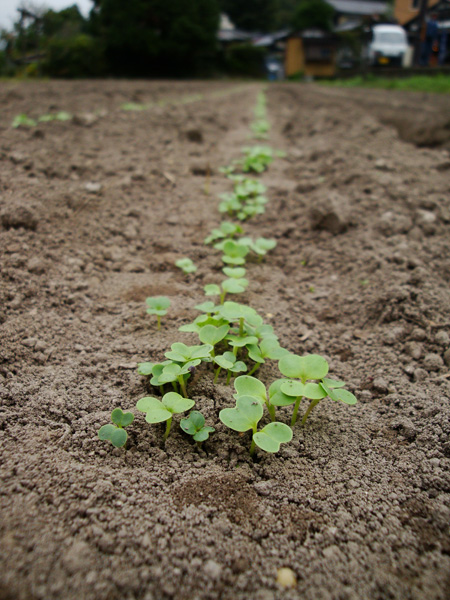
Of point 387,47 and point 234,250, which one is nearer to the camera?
point 234,250

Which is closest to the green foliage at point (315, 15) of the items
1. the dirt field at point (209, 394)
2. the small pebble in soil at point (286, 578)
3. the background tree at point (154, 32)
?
the background tree at point (154, 32)

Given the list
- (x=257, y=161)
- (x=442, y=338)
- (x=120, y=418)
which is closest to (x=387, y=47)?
(x=257, y=161)

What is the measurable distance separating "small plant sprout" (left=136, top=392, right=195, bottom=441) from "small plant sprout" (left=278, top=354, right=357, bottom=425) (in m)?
0.33

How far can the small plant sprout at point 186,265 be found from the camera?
7.08 feet

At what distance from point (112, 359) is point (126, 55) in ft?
70.4

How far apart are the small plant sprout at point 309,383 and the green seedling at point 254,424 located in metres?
0.12

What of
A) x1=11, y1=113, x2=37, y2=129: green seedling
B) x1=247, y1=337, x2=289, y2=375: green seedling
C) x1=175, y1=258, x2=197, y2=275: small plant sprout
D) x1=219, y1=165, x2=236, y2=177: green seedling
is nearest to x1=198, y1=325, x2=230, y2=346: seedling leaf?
x1=247, y1=337, x2=289, y2=375: green seedling

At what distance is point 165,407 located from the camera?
123 centimetres

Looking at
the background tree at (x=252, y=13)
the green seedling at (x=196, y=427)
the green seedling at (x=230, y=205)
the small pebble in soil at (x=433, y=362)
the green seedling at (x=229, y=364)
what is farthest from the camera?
the background tree at (x=252, y=13)

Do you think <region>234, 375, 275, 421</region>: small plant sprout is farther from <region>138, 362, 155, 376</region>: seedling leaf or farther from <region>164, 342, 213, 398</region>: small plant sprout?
<region>138, 362, 155, 376</region>: seedling leaf

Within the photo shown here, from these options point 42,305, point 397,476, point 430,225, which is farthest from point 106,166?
point 397,476

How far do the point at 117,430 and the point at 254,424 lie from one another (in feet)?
1.39

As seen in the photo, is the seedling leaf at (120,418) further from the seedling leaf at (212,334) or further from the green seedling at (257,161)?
the green seedling at (257,161)

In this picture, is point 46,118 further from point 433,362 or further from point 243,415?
point 433,362
